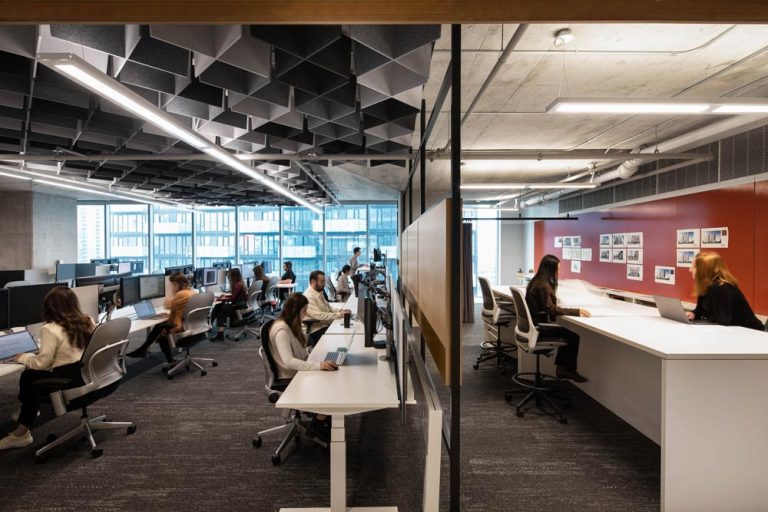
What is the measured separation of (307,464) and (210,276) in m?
5.77

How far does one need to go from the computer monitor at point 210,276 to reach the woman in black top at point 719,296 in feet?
24.8

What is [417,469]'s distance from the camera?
8.47 feet

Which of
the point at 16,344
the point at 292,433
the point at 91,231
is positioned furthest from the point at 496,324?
the point at 91,231

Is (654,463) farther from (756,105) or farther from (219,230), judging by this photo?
(219,230)

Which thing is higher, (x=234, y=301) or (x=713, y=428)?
(x=234, y=301)

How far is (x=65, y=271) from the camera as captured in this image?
6.88m

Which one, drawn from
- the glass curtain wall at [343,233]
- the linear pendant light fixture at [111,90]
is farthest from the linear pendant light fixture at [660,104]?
the glass curtain wall at [343,233]

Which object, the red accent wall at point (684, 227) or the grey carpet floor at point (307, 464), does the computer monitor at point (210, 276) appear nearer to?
the grey carpet floor at point (307, 464)

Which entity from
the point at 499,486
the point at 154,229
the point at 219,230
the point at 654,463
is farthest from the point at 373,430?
the point at 154,229

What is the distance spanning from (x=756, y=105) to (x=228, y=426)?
4909 millimetres

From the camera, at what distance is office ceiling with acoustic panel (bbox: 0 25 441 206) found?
2289mm

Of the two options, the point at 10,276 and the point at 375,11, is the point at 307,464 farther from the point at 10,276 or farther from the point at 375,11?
the point at 10,276

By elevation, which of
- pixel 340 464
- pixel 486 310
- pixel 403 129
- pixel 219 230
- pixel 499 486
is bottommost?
pixel 499 486

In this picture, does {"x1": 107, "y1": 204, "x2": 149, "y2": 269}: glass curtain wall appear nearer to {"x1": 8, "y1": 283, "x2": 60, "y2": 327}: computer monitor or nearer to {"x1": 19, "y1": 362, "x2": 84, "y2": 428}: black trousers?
{"x1": 8, "y1": 283, "x2": 60, "y2": 327}: computer monitor
